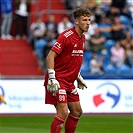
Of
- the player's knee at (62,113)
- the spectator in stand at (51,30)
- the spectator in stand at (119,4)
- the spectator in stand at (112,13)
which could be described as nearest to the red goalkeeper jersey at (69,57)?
the player's knee at (62,113)

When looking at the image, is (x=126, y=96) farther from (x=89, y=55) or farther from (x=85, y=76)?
(x=89, y=55)

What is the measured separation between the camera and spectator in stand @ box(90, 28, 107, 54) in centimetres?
2269

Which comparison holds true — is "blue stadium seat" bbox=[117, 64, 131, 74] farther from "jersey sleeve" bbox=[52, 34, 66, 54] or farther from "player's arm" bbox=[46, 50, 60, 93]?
"player's arm" bbox=[46, 50, 60, 93]

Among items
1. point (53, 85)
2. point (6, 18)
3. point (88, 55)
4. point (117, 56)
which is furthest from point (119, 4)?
point (53, 85)

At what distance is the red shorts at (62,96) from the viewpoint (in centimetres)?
1003

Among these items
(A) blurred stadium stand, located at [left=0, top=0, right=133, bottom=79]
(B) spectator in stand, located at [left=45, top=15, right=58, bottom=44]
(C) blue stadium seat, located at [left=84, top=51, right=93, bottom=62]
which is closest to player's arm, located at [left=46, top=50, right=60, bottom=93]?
(A) blurred stadium stand, located at [left=0, top=0, right=133, bottom=79]

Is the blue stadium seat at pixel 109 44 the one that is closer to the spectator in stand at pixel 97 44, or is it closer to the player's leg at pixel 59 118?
the spectator in stand at pixel 97 44

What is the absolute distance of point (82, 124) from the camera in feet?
51.3

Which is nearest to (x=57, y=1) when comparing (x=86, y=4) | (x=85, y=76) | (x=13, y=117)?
(x=86, y=4)

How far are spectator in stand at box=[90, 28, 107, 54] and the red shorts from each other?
40.6 ft

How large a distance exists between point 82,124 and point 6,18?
29.5ft

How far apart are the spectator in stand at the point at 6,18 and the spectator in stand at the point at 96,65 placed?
3889mm

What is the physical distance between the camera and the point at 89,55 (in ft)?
73.5

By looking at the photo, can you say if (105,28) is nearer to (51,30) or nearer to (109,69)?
(109,69)
